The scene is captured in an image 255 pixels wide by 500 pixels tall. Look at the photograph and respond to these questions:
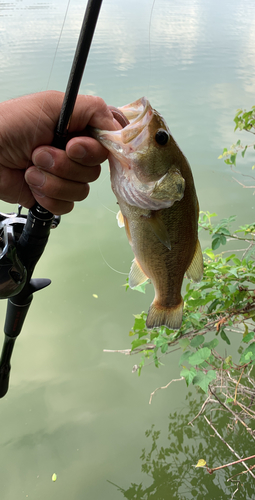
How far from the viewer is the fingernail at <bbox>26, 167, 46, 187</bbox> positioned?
844 millimetres

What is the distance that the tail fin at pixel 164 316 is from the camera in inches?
39.0

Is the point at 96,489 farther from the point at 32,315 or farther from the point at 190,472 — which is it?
the point at 32,315

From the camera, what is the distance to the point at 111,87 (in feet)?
12.0

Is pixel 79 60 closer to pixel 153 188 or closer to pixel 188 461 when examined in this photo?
pixel 153 188

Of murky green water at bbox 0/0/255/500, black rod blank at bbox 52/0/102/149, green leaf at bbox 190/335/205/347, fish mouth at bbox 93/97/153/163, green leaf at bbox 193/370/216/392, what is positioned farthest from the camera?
murky green water at bbox 0/0/255/500

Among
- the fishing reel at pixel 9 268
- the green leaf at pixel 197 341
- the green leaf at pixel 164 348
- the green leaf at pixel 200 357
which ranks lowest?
the green leaf at pixel 164 348

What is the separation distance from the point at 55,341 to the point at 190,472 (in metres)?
1.22

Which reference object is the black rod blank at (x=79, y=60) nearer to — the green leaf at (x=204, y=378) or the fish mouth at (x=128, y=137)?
the fish mouth at (x=128, y=137)

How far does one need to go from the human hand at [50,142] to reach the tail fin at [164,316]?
0.40 m

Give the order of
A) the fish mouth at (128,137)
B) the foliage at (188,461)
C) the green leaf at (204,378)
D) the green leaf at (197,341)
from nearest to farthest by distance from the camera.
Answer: the fish mouth at (128,137) → the green leaf at (204,378) → the green leaf at (197,341) → the foliage at (188,461)

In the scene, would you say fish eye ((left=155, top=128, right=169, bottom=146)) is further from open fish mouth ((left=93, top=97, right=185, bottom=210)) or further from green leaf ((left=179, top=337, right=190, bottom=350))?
green leaf ((left=179, top=337, right=190, bottom=350))

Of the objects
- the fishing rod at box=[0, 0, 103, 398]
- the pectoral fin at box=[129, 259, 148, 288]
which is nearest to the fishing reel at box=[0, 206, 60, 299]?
the fishing rod at box=[0, 0, 103, 398]

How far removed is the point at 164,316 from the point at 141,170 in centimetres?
44

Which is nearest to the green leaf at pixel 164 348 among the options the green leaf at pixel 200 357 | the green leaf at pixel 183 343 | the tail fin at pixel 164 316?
the green leaf at pixel 183 343
